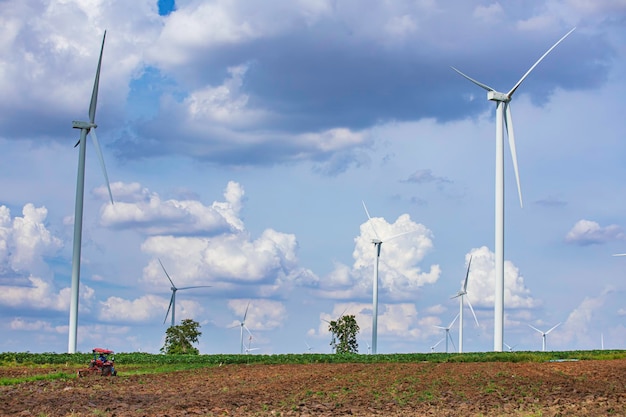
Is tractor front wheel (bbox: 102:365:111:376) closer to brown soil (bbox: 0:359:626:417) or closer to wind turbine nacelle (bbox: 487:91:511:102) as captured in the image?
brown soil (bbox: 0:359:626:417)

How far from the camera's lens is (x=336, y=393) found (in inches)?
1555

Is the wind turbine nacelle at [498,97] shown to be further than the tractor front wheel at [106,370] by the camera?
Yes

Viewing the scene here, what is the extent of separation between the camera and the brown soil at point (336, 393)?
108ft

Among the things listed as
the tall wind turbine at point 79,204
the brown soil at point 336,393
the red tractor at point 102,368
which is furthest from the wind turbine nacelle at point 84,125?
the red tractor at point 102,368

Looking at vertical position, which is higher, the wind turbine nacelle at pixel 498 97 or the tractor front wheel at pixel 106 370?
the wind turbine nacelle at pixel 498 97

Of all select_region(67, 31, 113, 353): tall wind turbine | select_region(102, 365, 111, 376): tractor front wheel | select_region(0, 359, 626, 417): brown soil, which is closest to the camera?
select_region(0, 359, 626, 417): brown soil

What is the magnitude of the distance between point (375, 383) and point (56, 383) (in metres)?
15.3

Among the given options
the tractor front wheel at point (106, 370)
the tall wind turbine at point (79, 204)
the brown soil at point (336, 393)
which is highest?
the tall wind turbine at point (79, 204)

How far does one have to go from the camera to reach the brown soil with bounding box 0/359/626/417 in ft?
108

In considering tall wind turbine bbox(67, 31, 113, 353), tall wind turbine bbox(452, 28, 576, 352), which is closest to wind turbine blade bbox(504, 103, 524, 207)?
tall wind turbine bbox(452, 28, 576, 352)

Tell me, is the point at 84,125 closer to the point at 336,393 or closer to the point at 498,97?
the point at 498,97

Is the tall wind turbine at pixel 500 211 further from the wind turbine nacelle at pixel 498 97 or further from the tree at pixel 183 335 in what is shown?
the tree at pixel 183 335

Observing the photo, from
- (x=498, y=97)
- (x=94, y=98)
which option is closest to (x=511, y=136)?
(x=498, y=97)

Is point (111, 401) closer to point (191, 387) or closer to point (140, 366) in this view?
point (191, 387)
